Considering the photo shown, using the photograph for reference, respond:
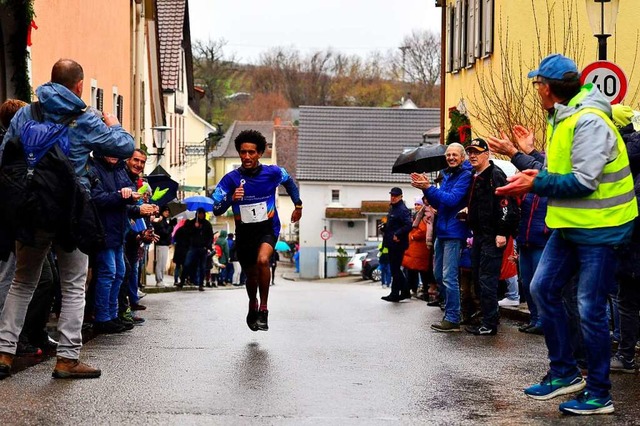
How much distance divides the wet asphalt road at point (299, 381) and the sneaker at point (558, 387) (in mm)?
74

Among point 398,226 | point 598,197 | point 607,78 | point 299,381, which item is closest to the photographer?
point 598,197

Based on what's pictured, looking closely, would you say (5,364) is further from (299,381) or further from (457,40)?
(457,40)

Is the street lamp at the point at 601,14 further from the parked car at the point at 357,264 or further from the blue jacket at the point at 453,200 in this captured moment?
the parked car at the point at 357,264

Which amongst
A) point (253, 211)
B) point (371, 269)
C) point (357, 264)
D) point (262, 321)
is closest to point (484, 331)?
point (262, 321)

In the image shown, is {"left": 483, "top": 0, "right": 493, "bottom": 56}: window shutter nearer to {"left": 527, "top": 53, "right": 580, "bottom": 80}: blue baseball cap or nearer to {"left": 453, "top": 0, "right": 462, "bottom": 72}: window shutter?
{"left": 453, "top": 0, "right": 462, "bottom": 72}: window shutter

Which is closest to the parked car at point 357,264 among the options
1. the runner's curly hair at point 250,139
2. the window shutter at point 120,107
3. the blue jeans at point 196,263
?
the blue jeans at point 196,263

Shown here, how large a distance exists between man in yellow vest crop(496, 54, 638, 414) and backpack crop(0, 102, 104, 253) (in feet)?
9.05

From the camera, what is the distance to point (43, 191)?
26.9 ft

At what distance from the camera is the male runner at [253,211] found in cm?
1270

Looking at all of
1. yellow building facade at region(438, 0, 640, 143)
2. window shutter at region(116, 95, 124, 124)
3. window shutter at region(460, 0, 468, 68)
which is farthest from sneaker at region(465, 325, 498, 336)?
window shutter at region(460, 0, 468, 68)

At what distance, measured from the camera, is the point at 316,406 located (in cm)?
765

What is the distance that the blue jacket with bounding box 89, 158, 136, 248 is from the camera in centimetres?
1243

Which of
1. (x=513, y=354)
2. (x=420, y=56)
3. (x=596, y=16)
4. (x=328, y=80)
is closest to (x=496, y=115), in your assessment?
(x=596, y=16)

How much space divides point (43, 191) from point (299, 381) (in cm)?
217
